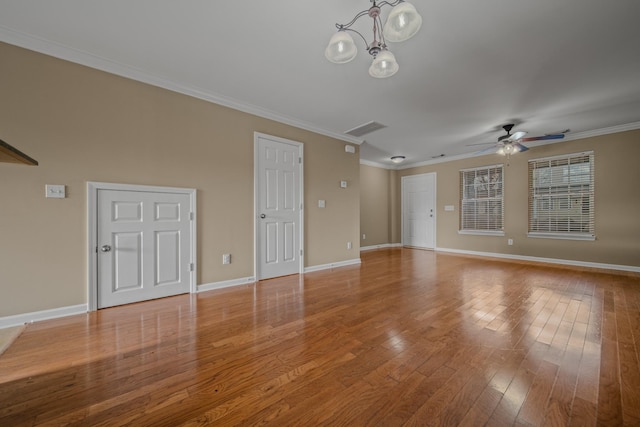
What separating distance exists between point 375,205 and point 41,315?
684cm

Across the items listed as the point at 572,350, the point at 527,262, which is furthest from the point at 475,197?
the point at 572,350

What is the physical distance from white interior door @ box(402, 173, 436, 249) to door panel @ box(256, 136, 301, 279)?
461cm

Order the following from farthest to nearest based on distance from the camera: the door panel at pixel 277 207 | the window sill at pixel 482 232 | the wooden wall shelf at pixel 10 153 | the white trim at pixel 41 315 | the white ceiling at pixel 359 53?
the window sill at pixel 482 232
the door panel at pixel 277 207
the white trim at pixel 41 315
the white ceiling at pixel 359 53
the wooden wall shelf at pixel 10 153

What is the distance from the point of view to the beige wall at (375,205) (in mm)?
7113

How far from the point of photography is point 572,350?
1.83m

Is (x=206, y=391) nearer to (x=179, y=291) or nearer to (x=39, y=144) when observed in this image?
(x=179, y=291)

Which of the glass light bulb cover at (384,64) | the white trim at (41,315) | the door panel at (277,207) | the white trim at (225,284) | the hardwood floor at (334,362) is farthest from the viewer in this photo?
the door panel at (277,207)

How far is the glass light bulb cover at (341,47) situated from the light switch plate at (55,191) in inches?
112

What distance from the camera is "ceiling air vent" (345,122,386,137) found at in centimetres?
430

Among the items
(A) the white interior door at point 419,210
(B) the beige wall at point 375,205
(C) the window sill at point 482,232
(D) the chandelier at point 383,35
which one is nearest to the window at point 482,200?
(C) the window sill at point 482,232

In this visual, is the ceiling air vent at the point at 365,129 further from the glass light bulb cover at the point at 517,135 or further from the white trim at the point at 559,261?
the white trim at the point at 559,261

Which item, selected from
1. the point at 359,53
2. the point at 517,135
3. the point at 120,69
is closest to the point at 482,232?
the point at 517,135

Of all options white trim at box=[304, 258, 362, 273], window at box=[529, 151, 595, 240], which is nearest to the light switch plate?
white trim at box=[304, 258, 362, 273]

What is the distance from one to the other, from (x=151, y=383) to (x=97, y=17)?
9.21 feet
